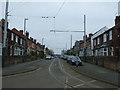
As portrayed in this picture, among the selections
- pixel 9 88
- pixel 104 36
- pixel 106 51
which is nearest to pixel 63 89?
pixel 9 88

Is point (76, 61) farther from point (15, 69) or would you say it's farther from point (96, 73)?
point (96, 73)

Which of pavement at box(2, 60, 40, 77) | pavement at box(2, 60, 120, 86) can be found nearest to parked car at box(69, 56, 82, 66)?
pavement at box(2, 60, 40, 77)

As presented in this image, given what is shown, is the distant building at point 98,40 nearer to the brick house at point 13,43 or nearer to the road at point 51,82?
the brick house at point 13,43

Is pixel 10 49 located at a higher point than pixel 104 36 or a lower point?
lower

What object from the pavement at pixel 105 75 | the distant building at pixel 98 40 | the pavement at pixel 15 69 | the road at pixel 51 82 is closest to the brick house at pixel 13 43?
the pavement at pixel 15 69

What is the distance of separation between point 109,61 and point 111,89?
46.8 ft

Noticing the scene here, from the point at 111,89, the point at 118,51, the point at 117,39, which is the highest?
the point at 117,39

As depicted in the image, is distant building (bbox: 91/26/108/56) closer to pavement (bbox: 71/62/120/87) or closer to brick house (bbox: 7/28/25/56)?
brick house (bbox: 7/28/25/56)

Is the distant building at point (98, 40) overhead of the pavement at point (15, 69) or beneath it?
overhead

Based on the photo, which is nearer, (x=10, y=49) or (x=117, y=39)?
(x=117, y=39)

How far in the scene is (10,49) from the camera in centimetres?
3900

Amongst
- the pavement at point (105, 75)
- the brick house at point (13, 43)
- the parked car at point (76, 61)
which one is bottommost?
the pavement at point (105, 75)

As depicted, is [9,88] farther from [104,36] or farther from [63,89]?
[104,36]

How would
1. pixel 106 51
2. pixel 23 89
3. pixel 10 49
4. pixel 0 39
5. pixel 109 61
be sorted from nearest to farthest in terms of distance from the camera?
1. pixel 23 89
2. pixel 109 61
3. pixel 0 39
4. pixel 106 51
5. pixel 10 49
